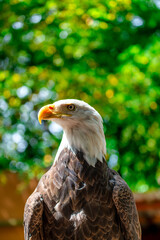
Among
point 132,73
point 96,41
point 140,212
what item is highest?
point 96,41

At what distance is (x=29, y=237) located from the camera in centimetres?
268

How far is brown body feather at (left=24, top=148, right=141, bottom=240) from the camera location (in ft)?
8.58

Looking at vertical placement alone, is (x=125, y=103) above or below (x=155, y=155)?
above

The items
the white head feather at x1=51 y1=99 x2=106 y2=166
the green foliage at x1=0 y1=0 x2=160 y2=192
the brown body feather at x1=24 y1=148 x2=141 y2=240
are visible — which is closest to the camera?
the brown body feather at x1=24 y1=148 x2=141 y2=240

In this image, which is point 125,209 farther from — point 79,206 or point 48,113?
point 48,113

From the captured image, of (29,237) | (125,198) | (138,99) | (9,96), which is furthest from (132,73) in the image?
(29,237)

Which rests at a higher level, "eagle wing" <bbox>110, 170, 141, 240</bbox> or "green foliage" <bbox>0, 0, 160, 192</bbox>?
"green foliage" <bbox>0, 0, 160, 192</bbox>

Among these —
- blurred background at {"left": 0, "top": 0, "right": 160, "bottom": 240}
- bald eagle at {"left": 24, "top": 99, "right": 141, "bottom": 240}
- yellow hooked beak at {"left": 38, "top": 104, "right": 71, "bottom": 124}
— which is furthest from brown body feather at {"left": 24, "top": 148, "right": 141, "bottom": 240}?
blurred background at {"left": 0, "top": 0, "right": 160, "bottom": 240}

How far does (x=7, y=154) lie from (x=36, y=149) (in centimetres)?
79

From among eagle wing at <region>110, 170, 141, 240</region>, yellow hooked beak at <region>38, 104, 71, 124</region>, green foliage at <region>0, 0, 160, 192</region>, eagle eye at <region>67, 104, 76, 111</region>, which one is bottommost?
eagle wing at <region>110, 170, 141, 240</region>

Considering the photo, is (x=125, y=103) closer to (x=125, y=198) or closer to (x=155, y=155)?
(x=155, y=155)

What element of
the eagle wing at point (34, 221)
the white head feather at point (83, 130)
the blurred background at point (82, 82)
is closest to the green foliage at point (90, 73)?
the blurred background at point (82, 82)

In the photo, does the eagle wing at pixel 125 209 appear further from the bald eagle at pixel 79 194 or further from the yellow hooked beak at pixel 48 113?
the yellow hooked beak at pixel 48 113

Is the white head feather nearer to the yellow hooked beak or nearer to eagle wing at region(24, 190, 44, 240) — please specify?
the yellow hooked beak
